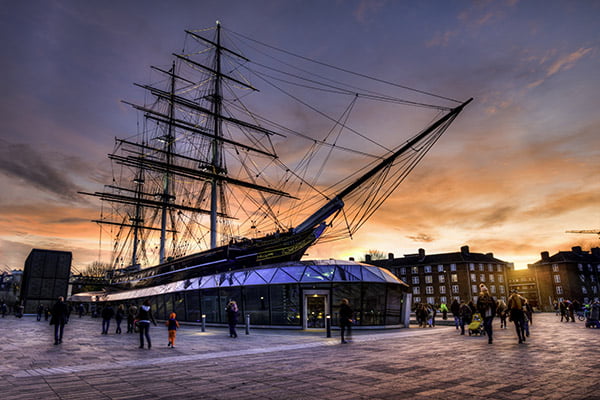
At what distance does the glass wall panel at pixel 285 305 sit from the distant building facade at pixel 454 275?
212 ft

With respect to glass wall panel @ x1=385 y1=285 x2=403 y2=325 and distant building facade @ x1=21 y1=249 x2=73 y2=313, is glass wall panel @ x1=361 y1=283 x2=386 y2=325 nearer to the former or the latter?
glass wall panel @ x1=385 y1=285 x2=403 y2=325

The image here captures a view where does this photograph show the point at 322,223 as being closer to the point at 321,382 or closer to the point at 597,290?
the point at 321,382

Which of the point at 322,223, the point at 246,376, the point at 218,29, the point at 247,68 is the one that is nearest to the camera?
the point at 246,376

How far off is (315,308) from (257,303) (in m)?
3.77

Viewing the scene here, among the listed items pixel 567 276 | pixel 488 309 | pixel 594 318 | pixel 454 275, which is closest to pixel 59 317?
pixel 488 309

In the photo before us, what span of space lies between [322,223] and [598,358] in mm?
18232

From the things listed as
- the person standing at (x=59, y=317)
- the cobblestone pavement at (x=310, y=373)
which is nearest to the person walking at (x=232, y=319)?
the cobblestone pavement at (x=310, y=373)

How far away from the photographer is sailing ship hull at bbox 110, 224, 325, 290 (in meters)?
26.4

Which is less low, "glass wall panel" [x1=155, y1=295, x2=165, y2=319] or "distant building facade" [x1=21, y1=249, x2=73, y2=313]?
"distant building facade" [x1=21, y1=249, x2=73, y2=313]

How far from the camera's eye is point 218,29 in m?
44.8

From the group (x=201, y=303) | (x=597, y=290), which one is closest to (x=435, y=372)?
(x=201, y=303)

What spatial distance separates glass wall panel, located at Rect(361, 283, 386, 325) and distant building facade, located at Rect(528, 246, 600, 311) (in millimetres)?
78118

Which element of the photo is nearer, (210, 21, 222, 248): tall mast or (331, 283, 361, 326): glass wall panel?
(331, 283, 361, 326): glass wall panel

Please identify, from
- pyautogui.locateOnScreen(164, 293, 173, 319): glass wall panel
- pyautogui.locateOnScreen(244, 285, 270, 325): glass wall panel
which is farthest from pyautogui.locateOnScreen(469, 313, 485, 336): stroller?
pyautogui.locateOnScreen(164, 293, 173, 319): glass wall panel
